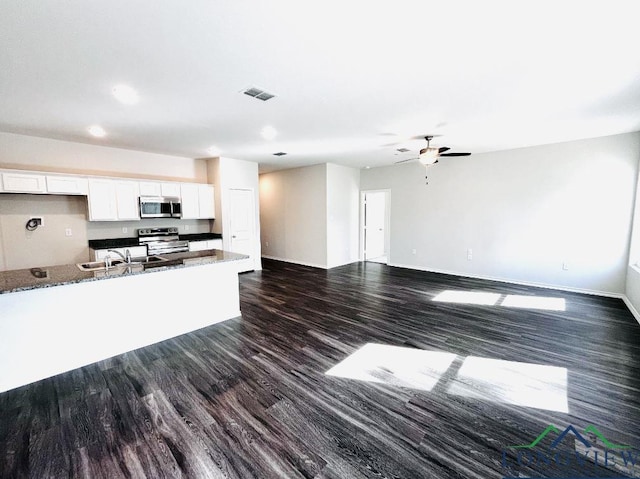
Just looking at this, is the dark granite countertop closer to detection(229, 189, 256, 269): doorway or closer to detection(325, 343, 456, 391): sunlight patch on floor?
detection(325, 343, 456, 391): sunlight patch on floor

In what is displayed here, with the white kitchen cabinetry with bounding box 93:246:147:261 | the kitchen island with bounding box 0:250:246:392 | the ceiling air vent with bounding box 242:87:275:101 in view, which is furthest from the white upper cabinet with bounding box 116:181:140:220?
the ceiling air vent with bounding box 242:87:275:101

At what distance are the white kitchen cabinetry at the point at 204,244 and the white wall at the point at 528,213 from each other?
440 cm

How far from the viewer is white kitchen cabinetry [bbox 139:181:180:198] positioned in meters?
5.29

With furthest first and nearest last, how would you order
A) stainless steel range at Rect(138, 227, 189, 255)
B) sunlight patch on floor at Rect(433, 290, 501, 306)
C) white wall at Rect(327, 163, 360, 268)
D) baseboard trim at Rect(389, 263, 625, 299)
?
white wall at Rect(327, 163, 360, 268), stainless steel range at Rect(138, 227, 189, 255), baseboard trim at Rect(389, 263, 625, 299), sunlight patch on floor at Rect(433, 290, 501, 306)

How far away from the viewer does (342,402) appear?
2.18 meters

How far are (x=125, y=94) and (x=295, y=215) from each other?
508 cm

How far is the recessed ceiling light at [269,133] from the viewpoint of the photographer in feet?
13.0

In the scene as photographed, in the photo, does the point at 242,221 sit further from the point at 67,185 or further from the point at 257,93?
the point at 257,93

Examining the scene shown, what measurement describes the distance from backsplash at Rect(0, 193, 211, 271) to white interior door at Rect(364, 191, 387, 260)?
19.5 feet

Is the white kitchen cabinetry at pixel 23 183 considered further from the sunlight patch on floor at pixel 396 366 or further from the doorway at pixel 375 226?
the doorway at pixel 375 226

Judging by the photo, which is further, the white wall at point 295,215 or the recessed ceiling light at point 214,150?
the white wall at point 295,215

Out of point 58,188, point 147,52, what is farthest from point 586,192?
point 58,188

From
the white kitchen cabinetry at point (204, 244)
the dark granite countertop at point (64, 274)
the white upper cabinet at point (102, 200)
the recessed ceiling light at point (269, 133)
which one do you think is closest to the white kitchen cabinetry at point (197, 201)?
the white kitchen cabinetry at point (204, 244)

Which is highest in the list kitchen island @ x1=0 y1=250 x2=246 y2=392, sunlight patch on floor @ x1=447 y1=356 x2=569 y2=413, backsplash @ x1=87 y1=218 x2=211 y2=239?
backsplash @ x1=87 y1=218 x2=211 y2=239
